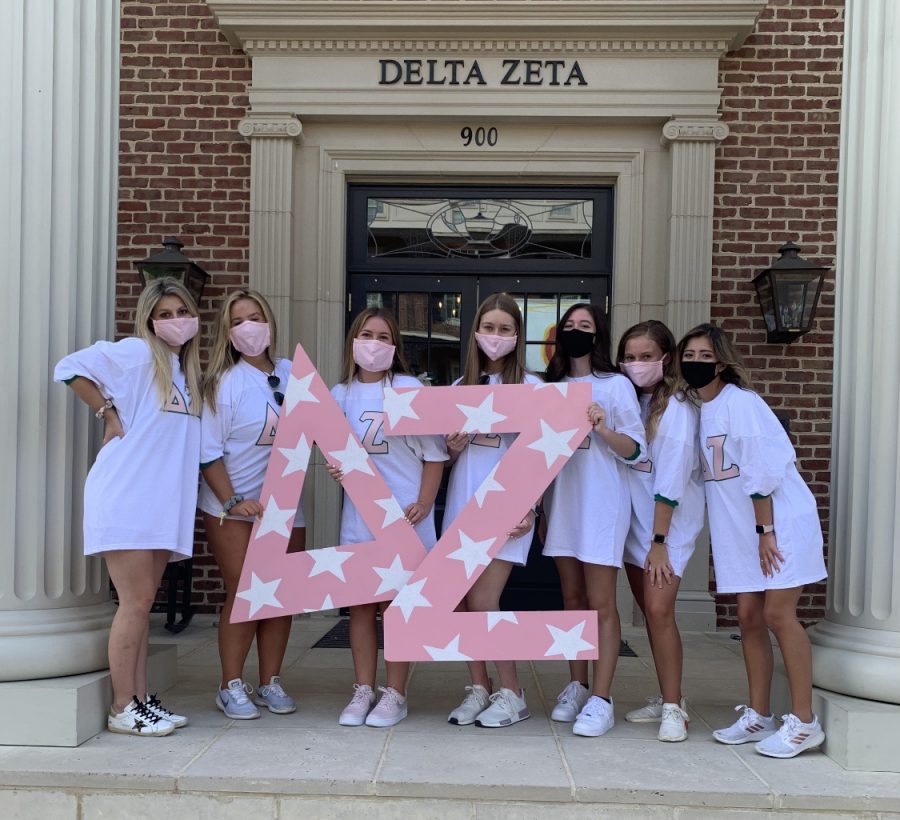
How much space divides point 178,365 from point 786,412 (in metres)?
4.48

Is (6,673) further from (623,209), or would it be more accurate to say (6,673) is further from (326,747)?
(623,209)

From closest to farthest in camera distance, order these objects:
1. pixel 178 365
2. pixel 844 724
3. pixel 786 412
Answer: pixel 844 724
pixel 178 365
pixel 786 412

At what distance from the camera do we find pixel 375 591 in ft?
13.2

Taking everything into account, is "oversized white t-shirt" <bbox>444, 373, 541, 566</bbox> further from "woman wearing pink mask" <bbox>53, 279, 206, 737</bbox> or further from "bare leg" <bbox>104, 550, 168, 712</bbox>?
"bare leg" <bbox>104, 550, 168, 712</bbox>

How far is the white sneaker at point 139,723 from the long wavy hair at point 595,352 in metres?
2.21

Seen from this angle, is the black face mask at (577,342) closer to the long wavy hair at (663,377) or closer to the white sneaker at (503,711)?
the long wavy hair at (663,377)

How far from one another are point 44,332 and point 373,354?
140cm

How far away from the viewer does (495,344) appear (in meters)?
4.04

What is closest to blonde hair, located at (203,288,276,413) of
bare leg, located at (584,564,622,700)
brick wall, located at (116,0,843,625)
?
bare leg, located at (584,564,622,700)

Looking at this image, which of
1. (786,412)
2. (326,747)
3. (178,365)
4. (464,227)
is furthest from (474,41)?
(326,747)

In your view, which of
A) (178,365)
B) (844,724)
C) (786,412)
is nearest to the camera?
(844,724)

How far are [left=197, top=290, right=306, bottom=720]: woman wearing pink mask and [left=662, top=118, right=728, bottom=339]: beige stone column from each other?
347cm

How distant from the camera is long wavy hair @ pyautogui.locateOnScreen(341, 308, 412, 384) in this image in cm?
414

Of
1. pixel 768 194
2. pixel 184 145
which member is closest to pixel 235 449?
pixel 184 145
